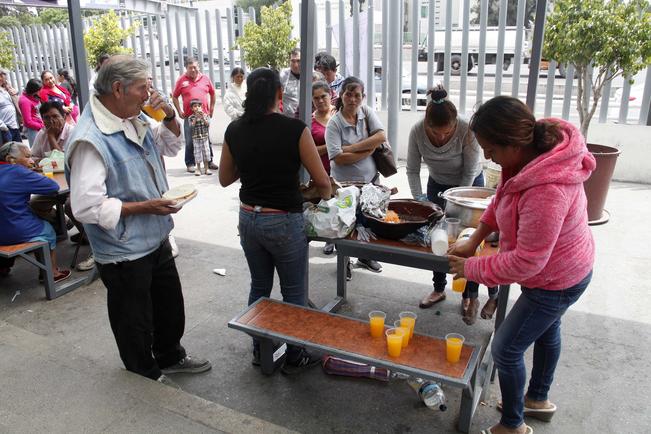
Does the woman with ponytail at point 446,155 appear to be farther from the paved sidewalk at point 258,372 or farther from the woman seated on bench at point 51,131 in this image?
the woman seated on bench at point 51,131

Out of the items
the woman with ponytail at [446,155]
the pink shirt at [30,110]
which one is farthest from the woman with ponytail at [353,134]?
the pink shirt at [30,110]

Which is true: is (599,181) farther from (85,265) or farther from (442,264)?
(85,265)

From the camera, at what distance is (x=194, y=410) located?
8.25ft

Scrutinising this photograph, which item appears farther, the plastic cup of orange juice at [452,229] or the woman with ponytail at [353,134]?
the woman with ponytail at [353,134]

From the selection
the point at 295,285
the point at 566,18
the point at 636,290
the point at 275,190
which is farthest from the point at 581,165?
the point at 566,18

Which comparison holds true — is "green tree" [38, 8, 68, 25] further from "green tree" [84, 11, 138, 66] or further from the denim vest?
the denim vest

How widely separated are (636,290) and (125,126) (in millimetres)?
4043

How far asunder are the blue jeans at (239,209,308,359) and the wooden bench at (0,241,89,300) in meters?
2.08

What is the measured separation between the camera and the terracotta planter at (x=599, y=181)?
5.35 metres

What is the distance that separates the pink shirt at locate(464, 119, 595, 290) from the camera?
1944mm

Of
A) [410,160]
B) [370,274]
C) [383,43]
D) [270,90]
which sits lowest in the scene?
[370,274]

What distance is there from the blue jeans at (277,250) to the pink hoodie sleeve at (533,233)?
1173 mm

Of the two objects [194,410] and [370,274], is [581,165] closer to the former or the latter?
[194,410]

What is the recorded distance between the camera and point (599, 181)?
5359 mm
